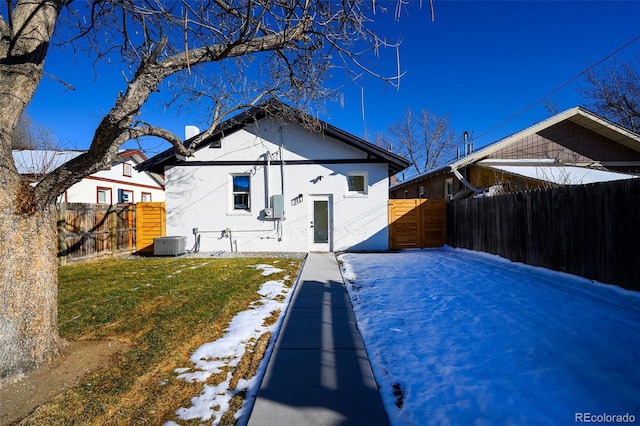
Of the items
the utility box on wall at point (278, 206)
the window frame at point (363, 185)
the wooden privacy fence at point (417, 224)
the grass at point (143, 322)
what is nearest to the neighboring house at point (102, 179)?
the utility box on wall at point (278, 206)

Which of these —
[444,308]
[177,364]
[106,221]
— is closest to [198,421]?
[177,364]

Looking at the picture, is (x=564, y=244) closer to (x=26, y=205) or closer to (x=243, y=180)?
(x=26, y=205)

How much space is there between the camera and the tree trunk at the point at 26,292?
2.63 m

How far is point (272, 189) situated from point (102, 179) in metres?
13.4

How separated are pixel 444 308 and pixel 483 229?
566 centimetres

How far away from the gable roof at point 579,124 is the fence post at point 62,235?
1427 centimetres

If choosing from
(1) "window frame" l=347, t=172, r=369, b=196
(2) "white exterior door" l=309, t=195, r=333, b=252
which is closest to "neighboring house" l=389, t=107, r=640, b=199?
(1) "window frame" l=347, t=172, r=369, b=196

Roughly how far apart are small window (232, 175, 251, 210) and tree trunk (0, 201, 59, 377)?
8.54 meters

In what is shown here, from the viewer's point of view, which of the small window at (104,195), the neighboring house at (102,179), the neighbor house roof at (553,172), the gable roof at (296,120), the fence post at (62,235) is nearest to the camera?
the fence post at (62,235)

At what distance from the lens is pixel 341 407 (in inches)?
92.4

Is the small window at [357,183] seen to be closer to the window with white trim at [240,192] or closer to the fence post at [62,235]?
the window with white trim at [240,192]

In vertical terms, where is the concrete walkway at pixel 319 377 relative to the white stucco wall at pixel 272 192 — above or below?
below

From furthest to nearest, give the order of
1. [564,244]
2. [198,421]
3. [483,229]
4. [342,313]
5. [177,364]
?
1. [483,229]
2. [564,244]
3. [342,313]
4. [177,364]
5. [198,421]

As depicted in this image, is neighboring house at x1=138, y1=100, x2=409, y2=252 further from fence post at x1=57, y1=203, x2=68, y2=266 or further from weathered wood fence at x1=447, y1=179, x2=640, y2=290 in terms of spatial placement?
weathered wood fence at x1=447, y1=179, x2=640, y2=290
